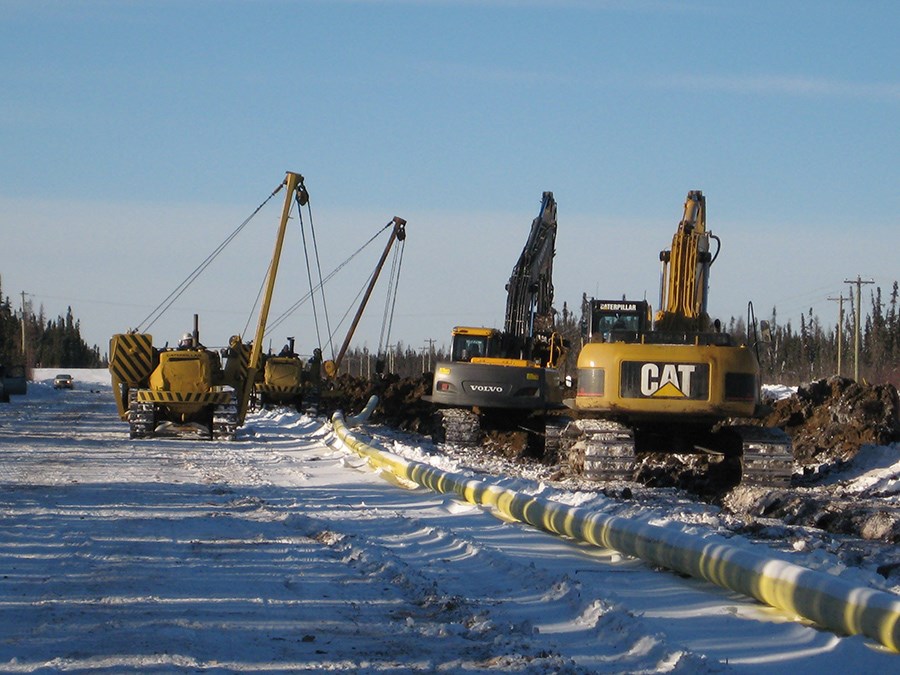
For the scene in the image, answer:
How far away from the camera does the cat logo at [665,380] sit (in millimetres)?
17062

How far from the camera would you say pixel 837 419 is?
23.4 meters

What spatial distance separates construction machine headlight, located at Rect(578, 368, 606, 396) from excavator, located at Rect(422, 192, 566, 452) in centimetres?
763

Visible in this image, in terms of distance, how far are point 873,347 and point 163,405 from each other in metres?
62.7

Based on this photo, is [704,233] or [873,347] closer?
[704,233]

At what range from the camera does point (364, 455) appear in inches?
853

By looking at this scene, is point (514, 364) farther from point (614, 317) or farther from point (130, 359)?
point (130, 359)

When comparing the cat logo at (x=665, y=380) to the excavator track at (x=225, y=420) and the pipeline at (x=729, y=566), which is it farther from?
the excavator track at (x=225, y=420)

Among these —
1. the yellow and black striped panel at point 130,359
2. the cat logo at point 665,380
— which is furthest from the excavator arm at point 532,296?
the cat logo at point 665,380

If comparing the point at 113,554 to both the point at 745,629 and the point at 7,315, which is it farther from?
the point at 7,315

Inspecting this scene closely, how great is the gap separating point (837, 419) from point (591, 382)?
794cm

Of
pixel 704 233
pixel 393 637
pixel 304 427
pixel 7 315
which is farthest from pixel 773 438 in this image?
pixel 7 315

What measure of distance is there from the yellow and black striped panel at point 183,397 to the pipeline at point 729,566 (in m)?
15.2

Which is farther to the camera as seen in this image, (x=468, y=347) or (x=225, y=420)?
(x=468, y=347)

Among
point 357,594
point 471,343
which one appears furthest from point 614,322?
point 357,594
